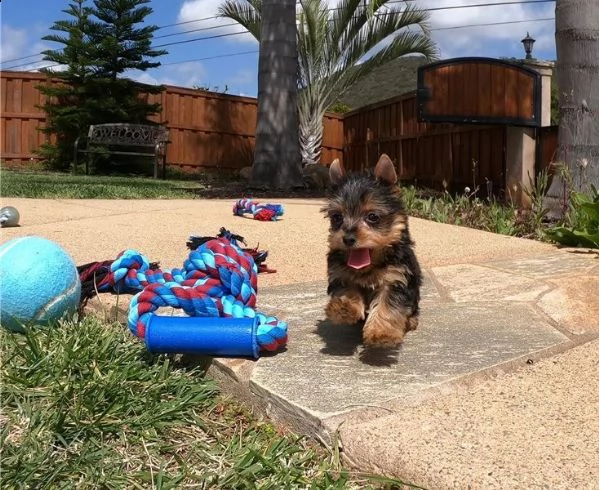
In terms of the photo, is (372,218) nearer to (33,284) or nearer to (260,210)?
(33,284)

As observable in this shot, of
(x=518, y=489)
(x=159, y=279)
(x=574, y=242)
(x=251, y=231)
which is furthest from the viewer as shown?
(x=251, y=231)

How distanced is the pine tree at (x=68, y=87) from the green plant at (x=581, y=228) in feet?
53.9

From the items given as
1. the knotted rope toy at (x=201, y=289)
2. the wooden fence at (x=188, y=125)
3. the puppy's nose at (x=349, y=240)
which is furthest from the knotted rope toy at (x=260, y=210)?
the wooden fence at (x=188, y=125)

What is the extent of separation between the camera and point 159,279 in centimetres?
401

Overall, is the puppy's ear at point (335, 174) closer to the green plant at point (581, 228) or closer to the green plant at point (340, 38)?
the green plant at point (581, 228)

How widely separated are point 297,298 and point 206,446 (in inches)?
72.3

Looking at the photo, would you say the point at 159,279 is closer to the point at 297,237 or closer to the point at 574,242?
the point at 297,237

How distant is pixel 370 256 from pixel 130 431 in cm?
131

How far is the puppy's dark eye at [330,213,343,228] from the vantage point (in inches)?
123

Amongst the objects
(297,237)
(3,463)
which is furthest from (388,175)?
(297,237)

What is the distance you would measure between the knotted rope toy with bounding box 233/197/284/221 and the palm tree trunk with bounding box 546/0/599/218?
9.74 ft

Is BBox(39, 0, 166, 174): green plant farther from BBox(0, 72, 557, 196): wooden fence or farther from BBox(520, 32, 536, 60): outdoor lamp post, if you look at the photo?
BBox(520, 32, 536, 60): outdoor lamp post

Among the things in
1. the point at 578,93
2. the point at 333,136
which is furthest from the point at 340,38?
the point at 578,93

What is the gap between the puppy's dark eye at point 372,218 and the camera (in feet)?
10.1
